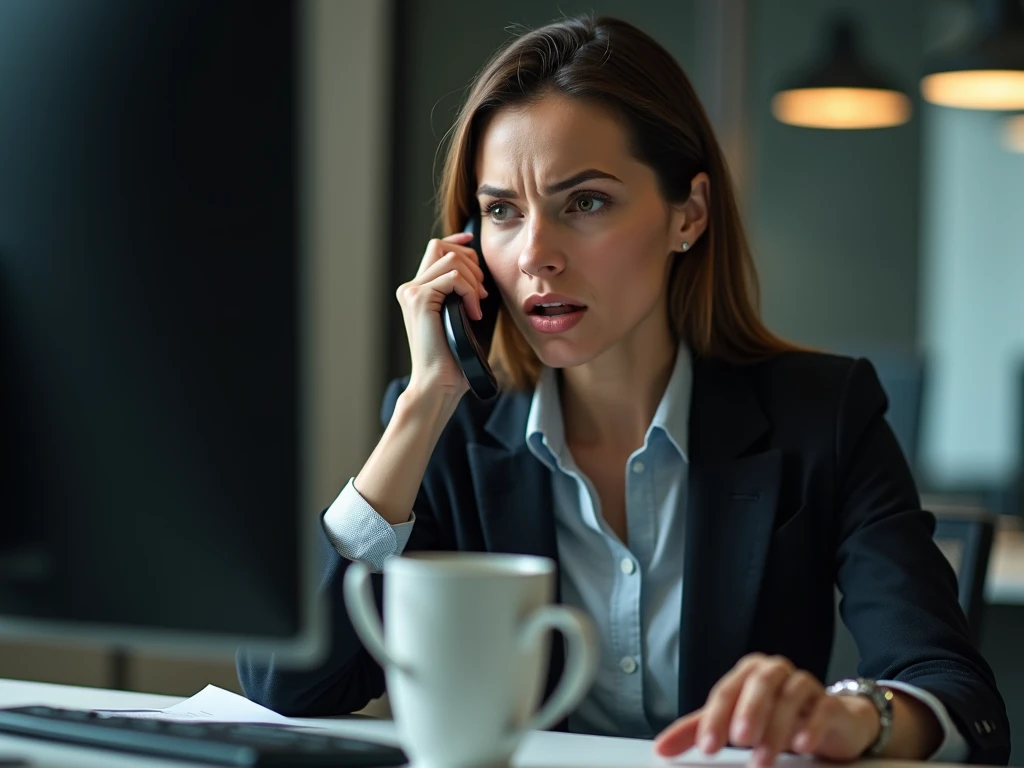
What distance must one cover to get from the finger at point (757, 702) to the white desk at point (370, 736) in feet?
0.14

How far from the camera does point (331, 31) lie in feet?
12.8

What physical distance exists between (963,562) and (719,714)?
0.76 meters

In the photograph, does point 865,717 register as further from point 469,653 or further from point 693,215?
point 693,215

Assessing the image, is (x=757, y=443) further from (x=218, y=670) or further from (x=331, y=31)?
(x=331, y=31)

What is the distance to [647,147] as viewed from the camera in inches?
62.6

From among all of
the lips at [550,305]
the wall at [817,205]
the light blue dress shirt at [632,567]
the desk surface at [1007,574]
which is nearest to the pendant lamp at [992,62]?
the wall at [817,205]

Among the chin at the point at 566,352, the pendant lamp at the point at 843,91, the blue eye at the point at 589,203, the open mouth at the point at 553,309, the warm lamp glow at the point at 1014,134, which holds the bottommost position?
the chin at the point at 566,352

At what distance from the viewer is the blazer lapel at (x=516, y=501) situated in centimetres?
151

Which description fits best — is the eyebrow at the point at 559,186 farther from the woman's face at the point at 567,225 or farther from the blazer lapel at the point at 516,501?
the blazer lapel at the point at 516,501

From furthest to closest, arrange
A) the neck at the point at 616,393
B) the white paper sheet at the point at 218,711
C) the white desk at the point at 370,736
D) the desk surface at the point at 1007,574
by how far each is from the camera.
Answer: the desk surface at the point at 1007,574 → the neck at the point at 616,393 → the white paper sheet at the point at 218,711 → the white desk at the point at 370,736

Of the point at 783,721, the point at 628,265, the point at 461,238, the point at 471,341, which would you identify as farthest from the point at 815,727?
the point at 461,238

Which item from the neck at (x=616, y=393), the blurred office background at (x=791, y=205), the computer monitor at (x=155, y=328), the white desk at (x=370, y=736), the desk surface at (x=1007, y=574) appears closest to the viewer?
the computer monitor at (x=155, y=328)

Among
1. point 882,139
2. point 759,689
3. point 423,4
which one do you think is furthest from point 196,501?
point 882,139

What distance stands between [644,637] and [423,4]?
3391mm
